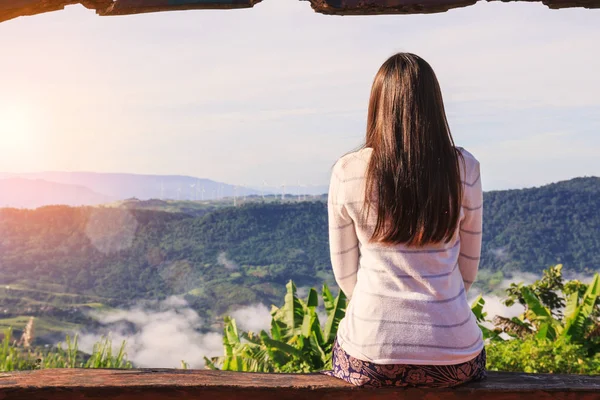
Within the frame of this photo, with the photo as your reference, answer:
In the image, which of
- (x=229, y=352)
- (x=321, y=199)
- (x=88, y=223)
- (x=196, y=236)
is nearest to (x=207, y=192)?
(x=196, y=236)

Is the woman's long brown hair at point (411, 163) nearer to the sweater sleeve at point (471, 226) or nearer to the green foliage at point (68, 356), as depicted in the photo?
the sweater sleeve at point (471, 226)

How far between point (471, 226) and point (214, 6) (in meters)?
1.34

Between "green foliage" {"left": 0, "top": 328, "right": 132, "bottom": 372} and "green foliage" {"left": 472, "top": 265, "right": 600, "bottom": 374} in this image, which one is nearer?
"green foliage" {"left": 472, "top": 265, "right": 600, "bottom": 374}

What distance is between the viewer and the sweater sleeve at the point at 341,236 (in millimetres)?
2297

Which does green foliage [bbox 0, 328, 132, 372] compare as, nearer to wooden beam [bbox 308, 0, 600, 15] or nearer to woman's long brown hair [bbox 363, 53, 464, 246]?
wooden beam [bbox 308, 0, 600, 15]

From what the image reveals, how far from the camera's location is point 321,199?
37156 millimetres

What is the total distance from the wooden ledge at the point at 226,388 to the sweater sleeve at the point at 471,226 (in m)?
0.42

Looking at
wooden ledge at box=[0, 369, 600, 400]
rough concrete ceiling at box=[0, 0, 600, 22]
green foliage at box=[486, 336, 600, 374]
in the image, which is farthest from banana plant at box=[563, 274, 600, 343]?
rough concrete ceiling at box=[0, 0, 600, 22]

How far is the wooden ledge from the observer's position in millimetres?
2424

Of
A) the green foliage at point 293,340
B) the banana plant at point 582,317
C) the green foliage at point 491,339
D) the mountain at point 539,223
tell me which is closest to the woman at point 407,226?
the green foliage at point 491,339

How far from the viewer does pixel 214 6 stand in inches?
109

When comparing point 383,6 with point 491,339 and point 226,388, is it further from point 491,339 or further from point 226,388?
point 491,339

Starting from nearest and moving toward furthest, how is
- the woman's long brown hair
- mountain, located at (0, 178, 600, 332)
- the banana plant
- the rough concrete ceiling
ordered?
the woman's long brown hair < the rough concrete ceiling < the banana plant < mountain, located at (0, 178, 600, 332)

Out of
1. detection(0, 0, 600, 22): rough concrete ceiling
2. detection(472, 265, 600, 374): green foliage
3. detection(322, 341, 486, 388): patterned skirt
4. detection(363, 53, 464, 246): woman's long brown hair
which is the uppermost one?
detection(0, 0, 600, 22): rough concrete ceiling
